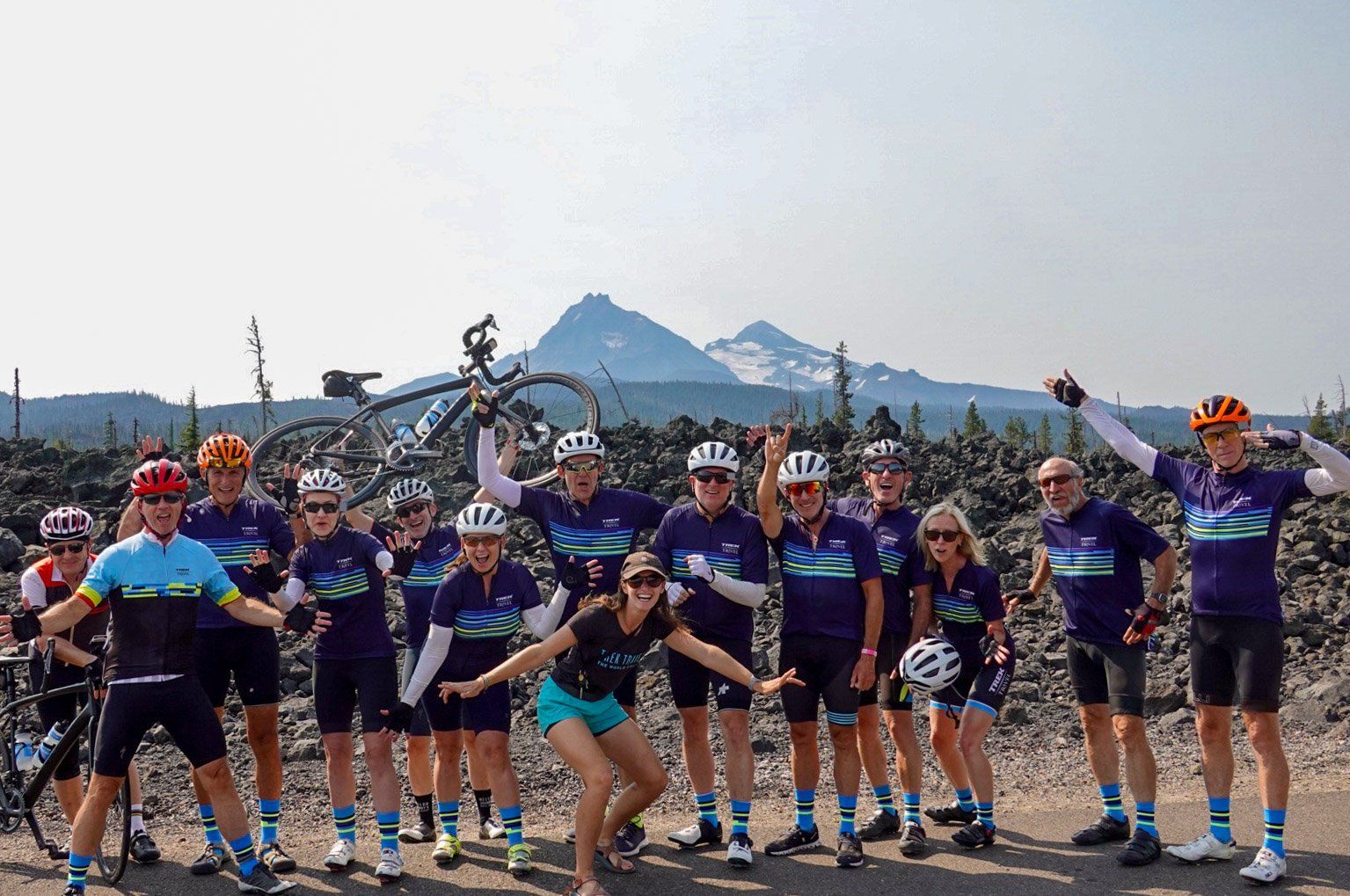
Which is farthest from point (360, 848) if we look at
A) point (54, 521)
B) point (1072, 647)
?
point (1072, 647)

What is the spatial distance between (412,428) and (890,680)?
9423mm

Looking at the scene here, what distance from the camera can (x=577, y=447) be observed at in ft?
26.6

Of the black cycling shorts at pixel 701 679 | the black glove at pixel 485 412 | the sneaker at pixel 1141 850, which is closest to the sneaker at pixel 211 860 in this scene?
the black cycling shorts at pixel 701 679

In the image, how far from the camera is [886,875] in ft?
23.0

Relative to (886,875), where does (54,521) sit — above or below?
above

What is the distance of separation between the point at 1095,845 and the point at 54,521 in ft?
24.3

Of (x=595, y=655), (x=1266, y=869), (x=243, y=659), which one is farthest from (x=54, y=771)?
(x=1266, y=869)

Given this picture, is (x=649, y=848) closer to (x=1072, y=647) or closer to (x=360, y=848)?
(x=360, y=848)

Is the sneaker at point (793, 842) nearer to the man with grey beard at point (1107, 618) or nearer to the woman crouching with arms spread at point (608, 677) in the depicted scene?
the woman crouching with arms spread at point (608, 677)

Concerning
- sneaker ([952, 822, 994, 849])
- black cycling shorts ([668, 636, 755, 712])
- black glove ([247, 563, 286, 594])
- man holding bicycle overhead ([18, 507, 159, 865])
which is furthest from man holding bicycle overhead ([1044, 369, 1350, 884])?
man holding bicycle overhead ([18, 507, 159, 865])

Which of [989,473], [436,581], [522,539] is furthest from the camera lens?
[989,473]

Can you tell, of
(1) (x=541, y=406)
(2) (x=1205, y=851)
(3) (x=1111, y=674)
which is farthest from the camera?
(1) (x=541, y=406)

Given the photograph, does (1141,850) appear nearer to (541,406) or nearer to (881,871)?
(881,871)

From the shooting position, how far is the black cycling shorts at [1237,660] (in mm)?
6887
